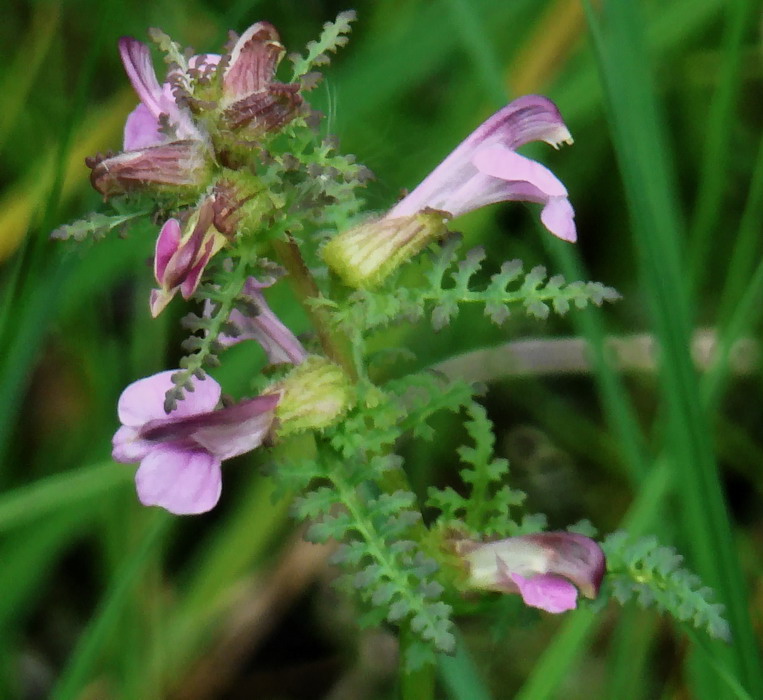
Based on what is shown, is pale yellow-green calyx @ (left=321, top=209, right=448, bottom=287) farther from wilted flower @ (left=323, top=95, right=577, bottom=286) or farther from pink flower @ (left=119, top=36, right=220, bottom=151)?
pink flower @ (left=119, top=36, right=220, bottom=151)

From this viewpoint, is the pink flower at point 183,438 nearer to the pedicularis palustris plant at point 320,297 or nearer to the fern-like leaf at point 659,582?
the pedicularis palustris plant at point 320,297

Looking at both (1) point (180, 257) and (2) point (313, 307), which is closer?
(1) point (180, 257)

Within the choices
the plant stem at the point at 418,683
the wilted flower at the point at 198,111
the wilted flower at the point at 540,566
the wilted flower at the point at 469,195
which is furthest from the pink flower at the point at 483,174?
the plant stem at the point at 418,683

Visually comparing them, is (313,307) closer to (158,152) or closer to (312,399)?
(312,399)

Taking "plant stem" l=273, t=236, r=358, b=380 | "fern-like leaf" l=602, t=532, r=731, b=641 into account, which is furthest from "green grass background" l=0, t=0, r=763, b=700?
"plant stem" l=273, t=236, r=358, b=380

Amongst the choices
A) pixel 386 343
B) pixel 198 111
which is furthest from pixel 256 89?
pixel 386 343
